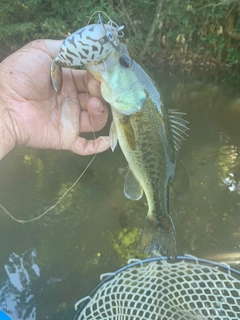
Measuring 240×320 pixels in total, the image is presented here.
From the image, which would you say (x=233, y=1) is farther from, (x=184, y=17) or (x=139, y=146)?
(x=139, y=146)

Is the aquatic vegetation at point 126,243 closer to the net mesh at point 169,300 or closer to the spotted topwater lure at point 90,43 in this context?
the net mesh at point 169,300

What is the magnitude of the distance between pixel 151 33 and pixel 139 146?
7.44m

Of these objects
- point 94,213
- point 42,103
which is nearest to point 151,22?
point 94,213

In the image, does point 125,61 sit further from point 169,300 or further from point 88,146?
point 169,300

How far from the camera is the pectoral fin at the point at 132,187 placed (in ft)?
6.52

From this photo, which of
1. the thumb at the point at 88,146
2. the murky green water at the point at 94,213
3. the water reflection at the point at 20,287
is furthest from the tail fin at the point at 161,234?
the water reflection at the point at 20,287

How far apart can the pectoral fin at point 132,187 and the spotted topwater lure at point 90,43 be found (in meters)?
0.67

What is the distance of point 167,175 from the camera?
1947mm

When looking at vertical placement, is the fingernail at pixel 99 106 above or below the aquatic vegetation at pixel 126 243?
above

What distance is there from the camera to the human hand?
202 centimetres

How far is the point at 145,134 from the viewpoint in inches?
70.5

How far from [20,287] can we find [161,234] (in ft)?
6.38

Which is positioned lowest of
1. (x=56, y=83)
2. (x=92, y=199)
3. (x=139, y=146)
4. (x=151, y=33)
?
(x=92, y=199)

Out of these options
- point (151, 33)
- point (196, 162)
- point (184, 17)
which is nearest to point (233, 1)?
point (184, 17)
